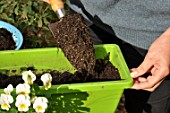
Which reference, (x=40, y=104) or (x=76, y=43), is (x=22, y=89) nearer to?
(x=40, y=104)

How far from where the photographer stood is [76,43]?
1245 millimetres

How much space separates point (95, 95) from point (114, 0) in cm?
39

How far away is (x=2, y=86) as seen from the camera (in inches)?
47.8

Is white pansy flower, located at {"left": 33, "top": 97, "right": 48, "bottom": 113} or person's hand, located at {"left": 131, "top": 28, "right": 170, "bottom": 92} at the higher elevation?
person's hand, located at {"left": 131, "top": 28, "right": 170, "bottom": 92}

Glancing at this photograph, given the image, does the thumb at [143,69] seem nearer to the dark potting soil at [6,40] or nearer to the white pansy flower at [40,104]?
the white pansy flower at [40,104]

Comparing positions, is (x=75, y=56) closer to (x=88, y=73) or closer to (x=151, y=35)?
(x=88, y=73)

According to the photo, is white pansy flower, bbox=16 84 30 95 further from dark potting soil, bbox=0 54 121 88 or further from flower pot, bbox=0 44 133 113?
dark potting soil, bbox=0 54 121 88

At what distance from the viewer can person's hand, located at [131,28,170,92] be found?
3.91 ft

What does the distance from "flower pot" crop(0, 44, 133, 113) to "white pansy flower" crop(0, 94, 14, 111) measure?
0.30 feet

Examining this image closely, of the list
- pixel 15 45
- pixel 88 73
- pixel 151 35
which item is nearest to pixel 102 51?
pixel 88 73

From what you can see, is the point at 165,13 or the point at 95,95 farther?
the point at 165,13

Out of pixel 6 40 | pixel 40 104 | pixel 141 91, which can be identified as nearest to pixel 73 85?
pixel 40 104

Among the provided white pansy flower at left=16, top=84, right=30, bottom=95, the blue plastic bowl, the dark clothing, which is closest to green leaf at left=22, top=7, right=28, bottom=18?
the blue plastic bowl

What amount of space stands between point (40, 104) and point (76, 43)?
300 millimetres
